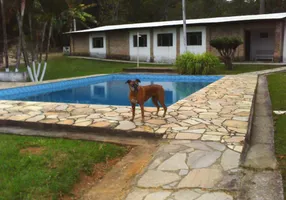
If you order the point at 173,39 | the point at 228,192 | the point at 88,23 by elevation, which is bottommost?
the point at 228,192

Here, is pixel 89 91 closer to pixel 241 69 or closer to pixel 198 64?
pixel 198 64

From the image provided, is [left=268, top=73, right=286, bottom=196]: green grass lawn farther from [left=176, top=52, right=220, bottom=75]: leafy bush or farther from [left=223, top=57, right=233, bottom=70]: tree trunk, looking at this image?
[left=223, top=57, right=233, bottom=70]: tree trunk

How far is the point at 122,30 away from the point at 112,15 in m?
12.5

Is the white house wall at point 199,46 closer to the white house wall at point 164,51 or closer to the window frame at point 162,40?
the white house wall at point 164,51

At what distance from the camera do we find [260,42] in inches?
882

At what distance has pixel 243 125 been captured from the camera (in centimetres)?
512

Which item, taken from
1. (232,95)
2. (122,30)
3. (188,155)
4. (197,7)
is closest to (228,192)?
(188,155)

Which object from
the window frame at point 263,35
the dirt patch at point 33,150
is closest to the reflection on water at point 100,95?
the dirt patch at point 33,150

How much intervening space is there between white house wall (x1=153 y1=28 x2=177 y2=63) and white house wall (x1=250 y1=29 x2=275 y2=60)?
5.49 m

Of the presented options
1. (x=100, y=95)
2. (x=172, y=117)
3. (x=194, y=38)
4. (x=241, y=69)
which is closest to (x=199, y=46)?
(x=194, y=38)

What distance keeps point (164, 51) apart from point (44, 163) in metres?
20.2

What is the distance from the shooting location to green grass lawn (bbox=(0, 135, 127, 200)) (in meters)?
3.12

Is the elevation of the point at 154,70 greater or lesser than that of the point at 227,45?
lesser

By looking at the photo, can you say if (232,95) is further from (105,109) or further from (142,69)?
(142,69)
